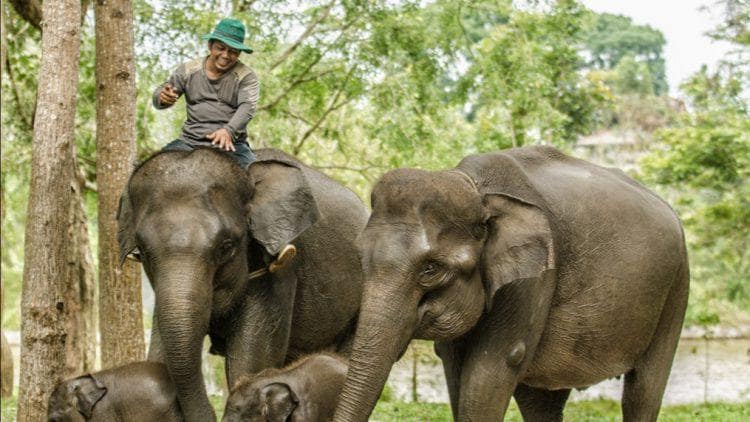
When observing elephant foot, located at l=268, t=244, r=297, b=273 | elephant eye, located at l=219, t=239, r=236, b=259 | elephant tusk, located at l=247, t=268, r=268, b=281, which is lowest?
elephant tusk, located at l=247, t=268, r=268, b=281

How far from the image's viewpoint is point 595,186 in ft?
25.4

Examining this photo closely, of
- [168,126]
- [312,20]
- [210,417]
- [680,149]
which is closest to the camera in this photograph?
[210,417]

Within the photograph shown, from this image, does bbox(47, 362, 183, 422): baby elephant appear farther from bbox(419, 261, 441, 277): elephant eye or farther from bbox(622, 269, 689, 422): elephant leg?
bbox(622, 269, 689, 422): elephant leg

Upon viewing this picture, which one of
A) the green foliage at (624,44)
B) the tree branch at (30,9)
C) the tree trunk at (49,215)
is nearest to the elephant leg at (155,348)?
the tree trunk at (49,215)

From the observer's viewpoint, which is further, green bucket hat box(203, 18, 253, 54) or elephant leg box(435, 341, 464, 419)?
green bucket hat box(203, 18, 253, 54)

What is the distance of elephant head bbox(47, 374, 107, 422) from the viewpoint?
727 centimetres

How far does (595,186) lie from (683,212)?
1309cm

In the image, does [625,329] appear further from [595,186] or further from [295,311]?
[295,311]

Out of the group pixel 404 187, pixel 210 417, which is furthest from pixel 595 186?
pixel 210 417

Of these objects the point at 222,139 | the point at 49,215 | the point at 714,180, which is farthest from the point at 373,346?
the point at 714,180

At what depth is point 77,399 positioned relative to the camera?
7.30m

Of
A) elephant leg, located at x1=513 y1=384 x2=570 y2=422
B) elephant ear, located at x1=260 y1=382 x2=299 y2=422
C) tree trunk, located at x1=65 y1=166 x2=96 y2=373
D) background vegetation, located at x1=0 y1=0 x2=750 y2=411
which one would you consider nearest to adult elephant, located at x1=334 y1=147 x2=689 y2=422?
elephant leg, located at x1=513 y1=384 x2=570 y2=422

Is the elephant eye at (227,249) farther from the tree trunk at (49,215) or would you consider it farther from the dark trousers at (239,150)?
the tree trunk at (49,215)

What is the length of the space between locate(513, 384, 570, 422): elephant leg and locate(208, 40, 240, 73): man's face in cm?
307
